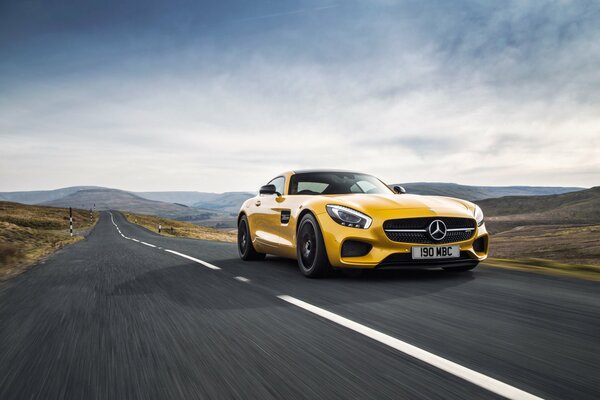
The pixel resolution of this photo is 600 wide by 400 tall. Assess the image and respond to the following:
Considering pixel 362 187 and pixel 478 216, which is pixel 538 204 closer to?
pixel 362 187

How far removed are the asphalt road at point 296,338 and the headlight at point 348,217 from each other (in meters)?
0.66

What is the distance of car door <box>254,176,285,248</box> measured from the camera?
7.15 m

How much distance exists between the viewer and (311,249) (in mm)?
5902

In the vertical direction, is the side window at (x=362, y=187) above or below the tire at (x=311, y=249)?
above

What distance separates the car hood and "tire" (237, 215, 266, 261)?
8.75 ft

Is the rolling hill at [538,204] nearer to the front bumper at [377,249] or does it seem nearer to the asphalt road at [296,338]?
the front bumper at [377,249]

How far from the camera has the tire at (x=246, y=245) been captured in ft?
27.2

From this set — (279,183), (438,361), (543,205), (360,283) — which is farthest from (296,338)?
(543,205)

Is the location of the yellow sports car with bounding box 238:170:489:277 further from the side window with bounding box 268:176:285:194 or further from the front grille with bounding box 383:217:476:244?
the side window with bounding box 268:176:285:194

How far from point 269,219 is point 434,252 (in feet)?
9.49

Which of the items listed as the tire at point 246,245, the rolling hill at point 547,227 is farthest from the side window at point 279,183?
the rolling hill at point 547,227

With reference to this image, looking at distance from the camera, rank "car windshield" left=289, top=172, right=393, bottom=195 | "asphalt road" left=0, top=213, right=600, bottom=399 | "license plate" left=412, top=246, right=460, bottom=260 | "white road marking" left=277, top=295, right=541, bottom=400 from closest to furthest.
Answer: "white road marking" left=277, top=295, right=541, bottom=400
"asphalt road" left=0, top=213, right=600, bottom=399
"license plate" left=412, top=246, right=460, bottom=260
"car windshield" left=289, top=172, right=393, bottom=195

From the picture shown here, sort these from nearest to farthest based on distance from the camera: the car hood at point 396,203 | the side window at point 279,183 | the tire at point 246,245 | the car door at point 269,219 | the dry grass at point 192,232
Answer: the car hood at point 396,203, the car door at point 269,219, the side window at point 279,183, the tire at point 246,245, the dry grass at point 192,232

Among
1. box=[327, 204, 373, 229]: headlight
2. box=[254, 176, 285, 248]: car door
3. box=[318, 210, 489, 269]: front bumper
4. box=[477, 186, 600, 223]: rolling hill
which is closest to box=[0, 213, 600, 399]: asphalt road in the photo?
box=[318, 210, 489, 269]: front bumper
